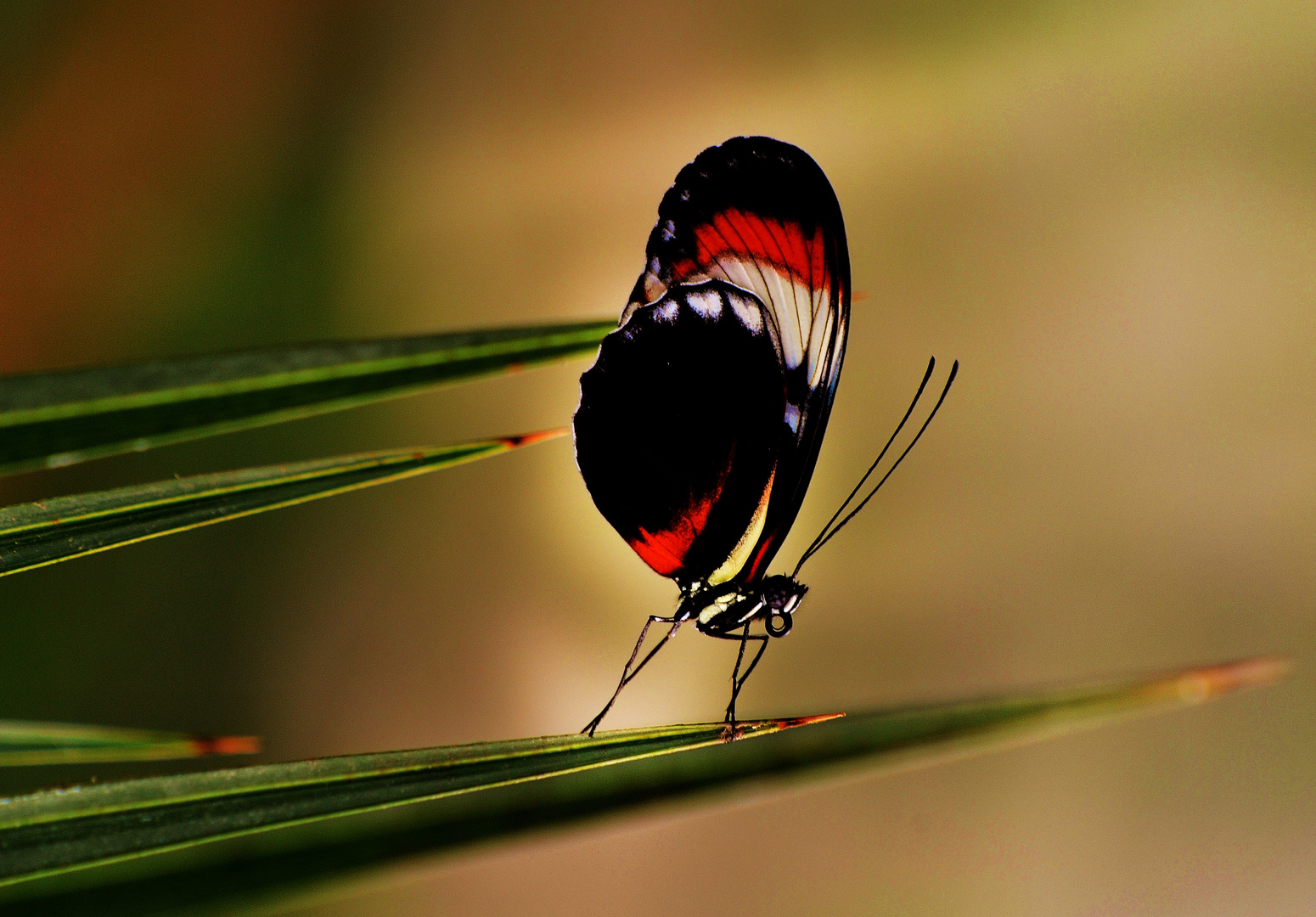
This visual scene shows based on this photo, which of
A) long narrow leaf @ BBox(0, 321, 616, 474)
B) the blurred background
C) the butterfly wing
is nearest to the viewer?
long narrow leaf @ BBox(0, 321, 616, 474)

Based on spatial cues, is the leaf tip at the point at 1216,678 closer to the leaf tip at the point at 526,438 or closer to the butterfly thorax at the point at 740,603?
the butterfly thorax at the point at 740,603

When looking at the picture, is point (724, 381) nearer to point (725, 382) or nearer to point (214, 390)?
point (725, 382)

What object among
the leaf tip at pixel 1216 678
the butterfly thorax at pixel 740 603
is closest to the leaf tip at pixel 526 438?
the butterfly thorax at pixel 740 603

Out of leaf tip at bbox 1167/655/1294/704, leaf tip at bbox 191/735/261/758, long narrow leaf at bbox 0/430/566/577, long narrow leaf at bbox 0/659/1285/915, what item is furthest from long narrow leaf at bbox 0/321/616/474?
leaf tip at bbox 1167/655/1294/704

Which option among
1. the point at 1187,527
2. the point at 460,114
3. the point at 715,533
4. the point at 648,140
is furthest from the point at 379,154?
the point at 1187,527

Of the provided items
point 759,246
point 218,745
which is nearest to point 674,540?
point 759,246

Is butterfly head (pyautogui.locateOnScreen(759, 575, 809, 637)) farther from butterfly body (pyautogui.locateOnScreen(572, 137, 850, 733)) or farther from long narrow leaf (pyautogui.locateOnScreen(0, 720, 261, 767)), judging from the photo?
long narrow leaf (pyautogui.locateOnScreen(0, 720, 261, 767))
